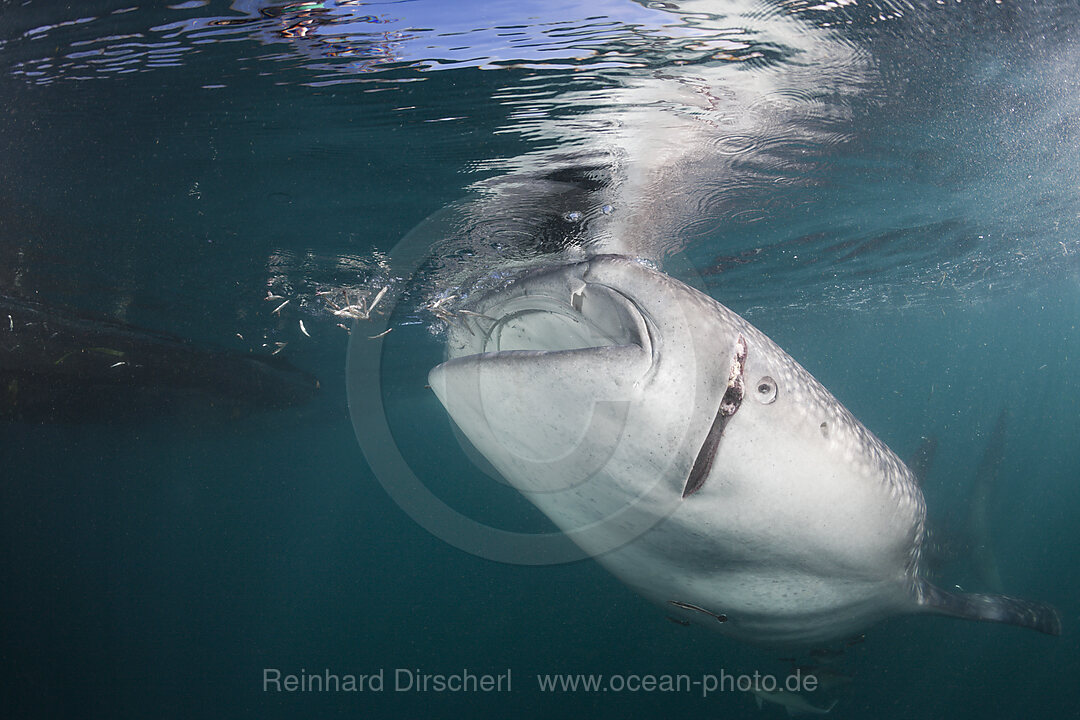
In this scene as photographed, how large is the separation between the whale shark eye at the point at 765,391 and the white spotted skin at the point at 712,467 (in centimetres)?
2

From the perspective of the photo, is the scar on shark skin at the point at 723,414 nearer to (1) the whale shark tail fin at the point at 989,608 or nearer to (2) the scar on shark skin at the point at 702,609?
(2) the scar on shark skin at the point at 702,609

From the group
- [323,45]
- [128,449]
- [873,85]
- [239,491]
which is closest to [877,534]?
[873,85]

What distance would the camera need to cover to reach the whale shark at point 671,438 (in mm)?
1852

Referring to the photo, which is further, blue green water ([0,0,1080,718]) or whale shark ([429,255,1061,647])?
blue green water ([0,0,1080,718])

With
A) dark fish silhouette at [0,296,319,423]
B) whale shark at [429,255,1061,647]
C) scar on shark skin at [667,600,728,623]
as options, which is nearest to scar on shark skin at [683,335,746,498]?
whale shark at [429,255,1061,647]

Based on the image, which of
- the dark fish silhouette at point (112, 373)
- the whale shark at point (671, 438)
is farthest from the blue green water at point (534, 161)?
the whale shark at point (671, 438)

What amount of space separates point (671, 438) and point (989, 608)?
4.65 meters

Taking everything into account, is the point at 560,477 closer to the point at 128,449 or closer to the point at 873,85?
the point at 873,85

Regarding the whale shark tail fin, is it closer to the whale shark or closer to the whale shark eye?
the whale shark

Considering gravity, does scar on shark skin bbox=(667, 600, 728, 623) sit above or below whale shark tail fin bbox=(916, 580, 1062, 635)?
above

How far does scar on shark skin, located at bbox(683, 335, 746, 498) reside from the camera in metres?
1.97

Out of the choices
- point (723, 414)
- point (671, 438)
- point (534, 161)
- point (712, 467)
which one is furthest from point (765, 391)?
point (534, 161)

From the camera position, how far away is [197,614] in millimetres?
44406

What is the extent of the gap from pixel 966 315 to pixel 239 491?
6561 centimetres
